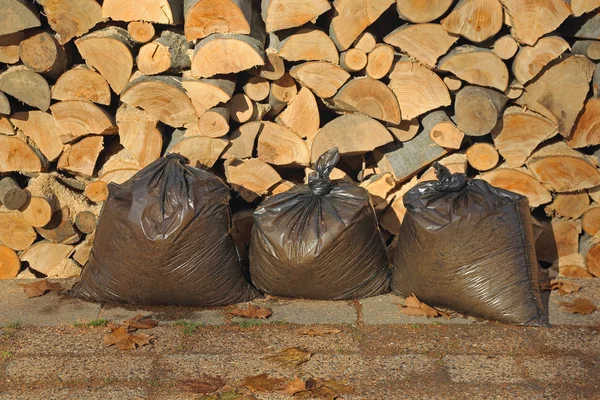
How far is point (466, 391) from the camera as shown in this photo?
3.67m

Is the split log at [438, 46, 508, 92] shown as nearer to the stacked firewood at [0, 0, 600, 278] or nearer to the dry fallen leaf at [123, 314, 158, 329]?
the stacked firewood at [0, 0, 600, 278]

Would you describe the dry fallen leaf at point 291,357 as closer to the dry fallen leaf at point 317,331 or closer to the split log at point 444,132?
the dry fallen leaf at point 317,331

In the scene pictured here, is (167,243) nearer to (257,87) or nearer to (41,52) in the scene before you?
(257,87)

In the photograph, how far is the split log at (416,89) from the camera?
4832mm

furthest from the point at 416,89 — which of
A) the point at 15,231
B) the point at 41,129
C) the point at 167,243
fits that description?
the point at 15,231

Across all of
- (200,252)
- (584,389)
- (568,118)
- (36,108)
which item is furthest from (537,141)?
(36,108)

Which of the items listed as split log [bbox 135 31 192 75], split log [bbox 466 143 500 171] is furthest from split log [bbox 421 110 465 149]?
split log [bbox 135 31 192 75]

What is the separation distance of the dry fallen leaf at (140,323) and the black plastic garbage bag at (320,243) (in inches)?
26.5

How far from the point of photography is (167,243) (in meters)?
4.41

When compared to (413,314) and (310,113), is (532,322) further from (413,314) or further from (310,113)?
(310,113)

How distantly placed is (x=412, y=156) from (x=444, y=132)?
0.78 ft

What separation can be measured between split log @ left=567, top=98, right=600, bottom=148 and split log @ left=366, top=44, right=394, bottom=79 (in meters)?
1.14

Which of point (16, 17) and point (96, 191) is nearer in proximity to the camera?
point (16, 17)

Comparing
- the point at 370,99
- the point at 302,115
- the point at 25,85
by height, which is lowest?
the point at 302,115
